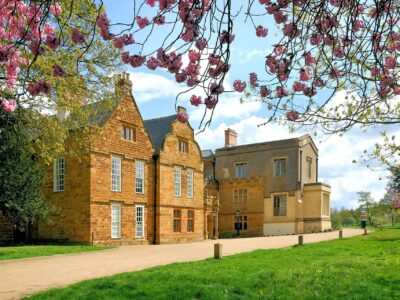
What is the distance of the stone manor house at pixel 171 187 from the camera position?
27484 millimetres

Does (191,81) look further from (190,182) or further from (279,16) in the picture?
(190,182)

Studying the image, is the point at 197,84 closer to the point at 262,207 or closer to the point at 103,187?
the point at 103,187

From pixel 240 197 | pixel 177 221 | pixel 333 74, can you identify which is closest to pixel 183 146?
pixel 177 221

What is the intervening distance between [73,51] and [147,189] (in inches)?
663

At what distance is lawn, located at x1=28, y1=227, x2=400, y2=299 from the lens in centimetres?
1040

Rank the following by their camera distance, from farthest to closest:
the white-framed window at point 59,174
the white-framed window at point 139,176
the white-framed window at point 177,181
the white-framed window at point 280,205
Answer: the white-framed window at point 280,205 → the white-framed window at point 177,181 → the white-framed window at point 139,176 → the white-framed window at point 59,174

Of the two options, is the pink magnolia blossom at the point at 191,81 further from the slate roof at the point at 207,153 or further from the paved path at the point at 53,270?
the slate roof at the point at 207,153

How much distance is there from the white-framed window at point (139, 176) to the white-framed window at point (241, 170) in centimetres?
→ 1845

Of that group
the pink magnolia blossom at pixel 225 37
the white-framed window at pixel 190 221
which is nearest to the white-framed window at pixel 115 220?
the white-framed window at pixel 190 221

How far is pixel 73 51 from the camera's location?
52.5 ft

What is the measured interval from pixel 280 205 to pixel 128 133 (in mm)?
20239

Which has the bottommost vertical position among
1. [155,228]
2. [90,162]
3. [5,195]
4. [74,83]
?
[155,228]

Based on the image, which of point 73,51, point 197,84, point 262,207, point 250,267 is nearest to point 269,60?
point 197,84

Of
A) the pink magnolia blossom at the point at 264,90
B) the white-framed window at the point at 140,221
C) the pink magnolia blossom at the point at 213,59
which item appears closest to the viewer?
the pink magnolia blossom at the point at 213,59
